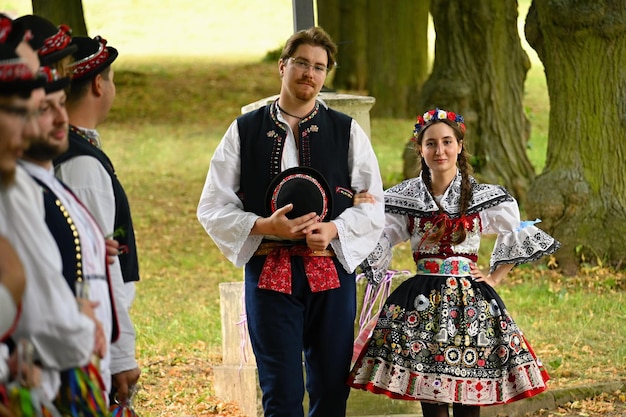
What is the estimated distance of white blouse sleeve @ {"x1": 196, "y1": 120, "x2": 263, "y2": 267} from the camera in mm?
4043

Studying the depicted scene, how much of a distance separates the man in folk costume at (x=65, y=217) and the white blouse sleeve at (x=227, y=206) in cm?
117

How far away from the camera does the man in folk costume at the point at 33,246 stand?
2.44m

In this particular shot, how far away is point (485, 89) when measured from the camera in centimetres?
1087

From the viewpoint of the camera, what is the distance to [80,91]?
131 inches

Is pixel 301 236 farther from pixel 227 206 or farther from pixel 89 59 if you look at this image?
pixel 89 59

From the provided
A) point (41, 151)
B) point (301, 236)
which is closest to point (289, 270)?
point (301, 236)

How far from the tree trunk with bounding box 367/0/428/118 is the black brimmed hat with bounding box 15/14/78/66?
14.4 m

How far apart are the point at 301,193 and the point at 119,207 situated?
2.73ft

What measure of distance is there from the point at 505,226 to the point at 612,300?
11.4 feet

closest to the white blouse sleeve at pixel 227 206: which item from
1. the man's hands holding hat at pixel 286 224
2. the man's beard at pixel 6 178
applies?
the man's hands holding hat at pixel 286 224

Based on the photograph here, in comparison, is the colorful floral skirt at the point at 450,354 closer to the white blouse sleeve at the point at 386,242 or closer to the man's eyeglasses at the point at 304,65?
the white blouse sleeve at the point at 386,242

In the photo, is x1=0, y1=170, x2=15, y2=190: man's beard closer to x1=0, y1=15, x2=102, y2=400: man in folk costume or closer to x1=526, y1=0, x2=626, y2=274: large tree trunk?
x1=0, y1=15, x2=102, y2=400: man in folk costume

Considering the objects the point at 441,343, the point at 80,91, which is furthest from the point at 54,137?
the point at 441,343

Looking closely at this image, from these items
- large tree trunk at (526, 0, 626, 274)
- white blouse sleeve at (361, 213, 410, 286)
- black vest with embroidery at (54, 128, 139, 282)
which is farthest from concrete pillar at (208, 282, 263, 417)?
large tree trunk at (526, 0, 626, 274)
